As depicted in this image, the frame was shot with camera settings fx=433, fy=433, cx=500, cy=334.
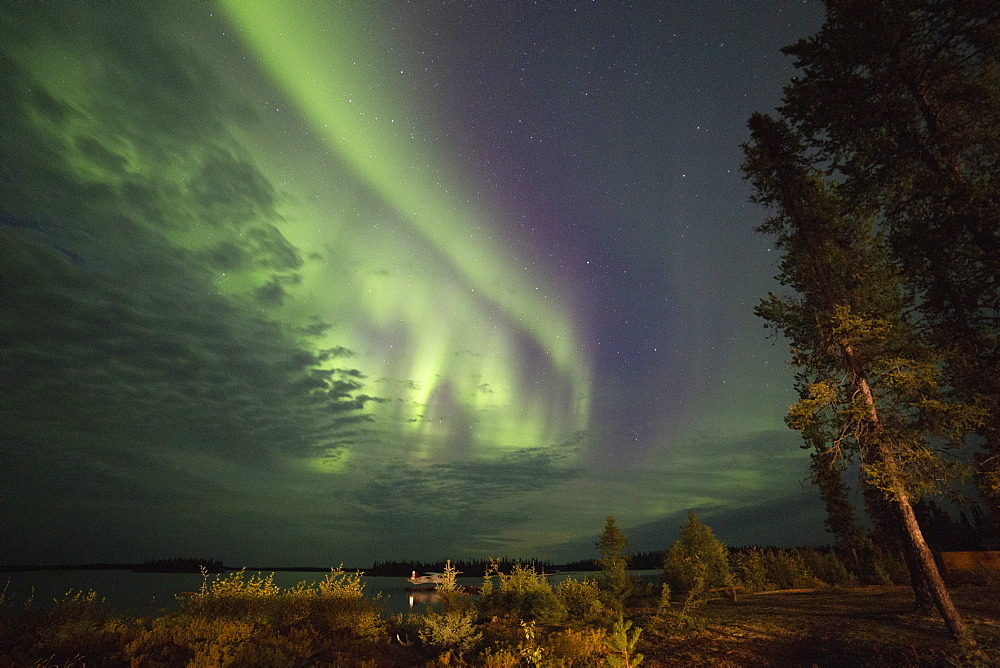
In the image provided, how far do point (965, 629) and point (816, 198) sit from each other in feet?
37.0

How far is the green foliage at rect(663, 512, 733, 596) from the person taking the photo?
1844cm

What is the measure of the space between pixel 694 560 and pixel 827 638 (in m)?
12.2

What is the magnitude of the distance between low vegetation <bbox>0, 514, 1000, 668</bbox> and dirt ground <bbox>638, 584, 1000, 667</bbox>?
32 mm

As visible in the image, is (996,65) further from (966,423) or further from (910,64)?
(966,423)

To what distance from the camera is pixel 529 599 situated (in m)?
12.7

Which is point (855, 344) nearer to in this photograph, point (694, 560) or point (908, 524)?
point (908, 524)

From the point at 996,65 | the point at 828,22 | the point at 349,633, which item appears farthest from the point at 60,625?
the point at 996,65

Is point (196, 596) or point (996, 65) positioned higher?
point (996, 65)

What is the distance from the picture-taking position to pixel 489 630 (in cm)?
981

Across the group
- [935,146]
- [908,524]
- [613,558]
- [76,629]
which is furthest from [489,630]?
[935,146]

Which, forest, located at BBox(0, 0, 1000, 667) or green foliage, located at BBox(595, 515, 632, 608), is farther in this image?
green foliage, located at BBox(595, 515, 632, 608)

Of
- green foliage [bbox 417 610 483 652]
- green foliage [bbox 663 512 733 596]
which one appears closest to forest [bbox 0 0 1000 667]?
green foliage [bbox 417 610 483 652]

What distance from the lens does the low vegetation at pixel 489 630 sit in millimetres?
7371

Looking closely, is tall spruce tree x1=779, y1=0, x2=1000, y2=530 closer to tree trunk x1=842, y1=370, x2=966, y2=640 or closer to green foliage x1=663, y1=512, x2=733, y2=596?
tree trunk x1=842, y1=370, x2=966, y2=640
